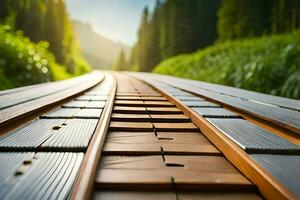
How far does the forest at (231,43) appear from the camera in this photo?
8148mm

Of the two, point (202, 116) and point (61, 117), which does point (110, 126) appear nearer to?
point (61, 117)

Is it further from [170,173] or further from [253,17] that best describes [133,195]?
[253,17]

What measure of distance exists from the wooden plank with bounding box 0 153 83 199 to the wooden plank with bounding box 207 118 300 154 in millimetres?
1044

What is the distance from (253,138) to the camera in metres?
2.12

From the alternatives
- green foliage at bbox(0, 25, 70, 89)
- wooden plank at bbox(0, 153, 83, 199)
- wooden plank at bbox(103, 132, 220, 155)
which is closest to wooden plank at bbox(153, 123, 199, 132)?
wooden plank at bbox(103, 132, 220, 155)

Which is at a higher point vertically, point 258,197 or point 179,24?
point 179,24

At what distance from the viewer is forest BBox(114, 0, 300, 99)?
8.15 m

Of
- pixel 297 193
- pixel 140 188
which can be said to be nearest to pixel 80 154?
pixel 140 188

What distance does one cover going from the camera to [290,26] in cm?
2475

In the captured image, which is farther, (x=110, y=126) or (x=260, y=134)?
(x=110, y=126)

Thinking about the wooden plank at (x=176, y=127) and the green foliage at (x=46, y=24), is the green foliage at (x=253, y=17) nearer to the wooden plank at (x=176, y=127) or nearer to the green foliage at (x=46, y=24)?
the green foliage at (x=46, y=24)

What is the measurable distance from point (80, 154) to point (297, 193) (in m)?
1.09

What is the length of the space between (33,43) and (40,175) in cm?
1406

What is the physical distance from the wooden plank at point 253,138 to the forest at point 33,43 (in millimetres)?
6202
